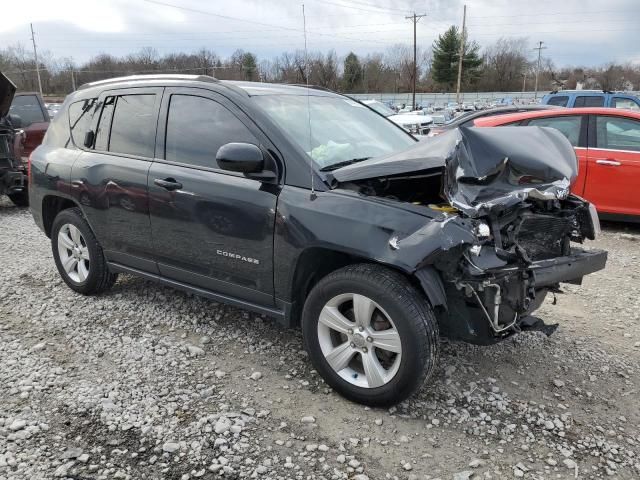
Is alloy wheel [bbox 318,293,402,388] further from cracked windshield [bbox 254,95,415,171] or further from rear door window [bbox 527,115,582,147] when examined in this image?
rear door window [bbox 527,115,582,147]

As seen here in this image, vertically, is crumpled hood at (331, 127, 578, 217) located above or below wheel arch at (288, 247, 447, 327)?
above

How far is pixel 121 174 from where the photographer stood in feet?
13.2

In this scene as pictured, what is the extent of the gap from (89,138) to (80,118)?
0.95 ft

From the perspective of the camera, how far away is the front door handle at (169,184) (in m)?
3.64

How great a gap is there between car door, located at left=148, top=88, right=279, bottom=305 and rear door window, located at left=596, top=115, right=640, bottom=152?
5.48m

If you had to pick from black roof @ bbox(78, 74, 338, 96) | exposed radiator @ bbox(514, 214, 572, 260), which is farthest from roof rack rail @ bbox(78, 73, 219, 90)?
exposed radiator @ bbox(514, 214, 572, 260)

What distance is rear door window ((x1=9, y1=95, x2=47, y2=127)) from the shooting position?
33.4ft

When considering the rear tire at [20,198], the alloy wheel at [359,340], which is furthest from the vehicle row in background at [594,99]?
the alloy wheel at [359,340]

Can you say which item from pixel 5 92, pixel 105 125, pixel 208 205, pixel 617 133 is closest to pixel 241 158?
pixel 208 205

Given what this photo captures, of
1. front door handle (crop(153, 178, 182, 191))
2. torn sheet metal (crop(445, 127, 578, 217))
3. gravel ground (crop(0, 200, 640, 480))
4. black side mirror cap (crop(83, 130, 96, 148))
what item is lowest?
gravel ground (crop(0, 200, 640, 480))

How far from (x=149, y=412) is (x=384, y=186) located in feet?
6.18

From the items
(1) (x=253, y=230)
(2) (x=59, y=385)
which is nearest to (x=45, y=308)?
(2) (x=59, y=385)

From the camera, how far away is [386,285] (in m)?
2.80

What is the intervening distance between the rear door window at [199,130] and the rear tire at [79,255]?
1268 millimetres
